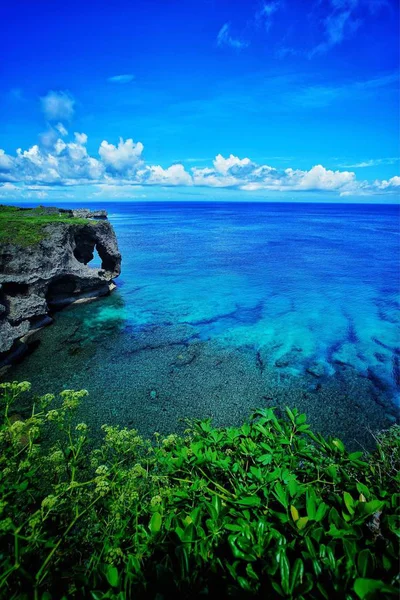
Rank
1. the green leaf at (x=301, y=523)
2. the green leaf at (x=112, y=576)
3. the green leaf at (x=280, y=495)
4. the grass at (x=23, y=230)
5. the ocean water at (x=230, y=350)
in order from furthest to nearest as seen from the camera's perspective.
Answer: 1. the grass at (x=23, y=230)
2. the ocean water at (x=230, y=350)
3. the green leaf at (x=280, y=495)
4. the green leaf at (x=301, y=523)
5. the green leaf at (x=112, y=576)

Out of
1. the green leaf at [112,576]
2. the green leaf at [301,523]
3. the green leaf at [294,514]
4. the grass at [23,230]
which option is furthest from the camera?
the grass at [23,230]

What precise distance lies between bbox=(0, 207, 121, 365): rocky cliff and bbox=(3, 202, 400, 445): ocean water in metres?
1.44

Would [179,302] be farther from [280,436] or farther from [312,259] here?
[312,259]

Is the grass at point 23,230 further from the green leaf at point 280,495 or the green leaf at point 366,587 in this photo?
the green leaf at point 366,587

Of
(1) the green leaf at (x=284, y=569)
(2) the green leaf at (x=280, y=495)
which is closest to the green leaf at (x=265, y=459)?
(2) the green leaf at (x=280, y=495)

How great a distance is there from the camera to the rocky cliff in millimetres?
18223

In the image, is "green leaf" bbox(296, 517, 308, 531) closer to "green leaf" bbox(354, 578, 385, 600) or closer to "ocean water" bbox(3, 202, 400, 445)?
"green leaf" bbox(354, 578, 385, 600)

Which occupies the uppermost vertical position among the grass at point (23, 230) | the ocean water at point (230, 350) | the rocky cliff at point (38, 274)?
the grass at point (23, 230)

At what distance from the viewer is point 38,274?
20.6m

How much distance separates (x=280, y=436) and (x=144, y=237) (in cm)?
6690

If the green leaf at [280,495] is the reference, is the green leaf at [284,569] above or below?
above

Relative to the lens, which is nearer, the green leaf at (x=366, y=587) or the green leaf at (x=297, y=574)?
the green leaf at (x=366, y=587)

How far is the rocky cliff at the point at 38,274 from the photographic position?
18.2m

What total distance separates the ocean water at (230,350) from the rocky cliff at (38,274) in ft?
4.71
